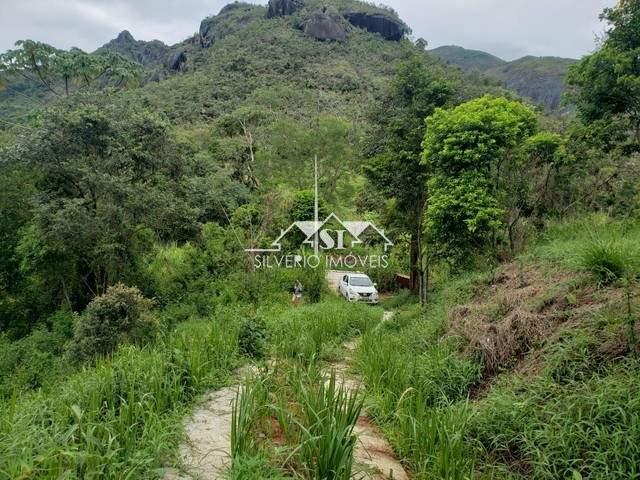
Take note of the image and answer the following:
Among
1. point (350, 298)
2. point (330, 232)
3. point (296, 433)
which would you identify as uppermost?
point (296, 433)

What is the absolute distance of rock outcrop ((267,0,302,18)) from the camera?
216 ft

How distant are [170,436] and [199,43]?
249 ft

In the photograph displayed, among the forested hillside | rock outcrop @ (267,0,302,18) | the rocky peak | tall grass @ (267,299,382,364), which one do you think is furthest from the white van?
the rocky peak

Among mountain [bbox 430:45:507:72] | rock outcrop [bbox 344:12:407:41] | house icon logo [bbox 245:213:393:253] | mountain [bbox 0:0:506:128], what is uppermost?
mountain [bbox 430:45:507:72]

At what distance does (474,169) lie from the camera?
848cm

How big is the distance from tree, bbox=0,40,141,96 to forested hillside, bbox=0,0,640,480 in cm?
21

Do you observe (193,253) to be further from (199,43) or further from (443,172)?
(199,43)

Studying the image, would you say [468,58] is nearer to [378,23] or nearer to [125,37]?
[378,23]

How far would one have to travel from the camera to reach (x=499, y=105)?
27.8 ft

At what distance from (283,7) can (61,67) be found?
168 ft

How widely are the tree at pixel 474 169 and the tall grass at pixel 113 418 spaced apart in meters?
5.44

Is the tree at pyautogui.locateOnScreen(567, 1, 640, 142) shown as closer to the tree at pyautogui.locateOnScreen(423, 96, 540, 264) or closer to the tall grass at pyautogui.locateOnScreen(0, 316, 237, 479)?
the tree at pyautogui.locateOnScreen(423, 96, 540, 264)

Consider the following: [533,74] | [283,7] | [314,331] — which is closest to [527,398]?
[314,331]

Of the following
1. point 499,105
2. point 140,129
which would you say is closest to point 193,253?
point 140,129
